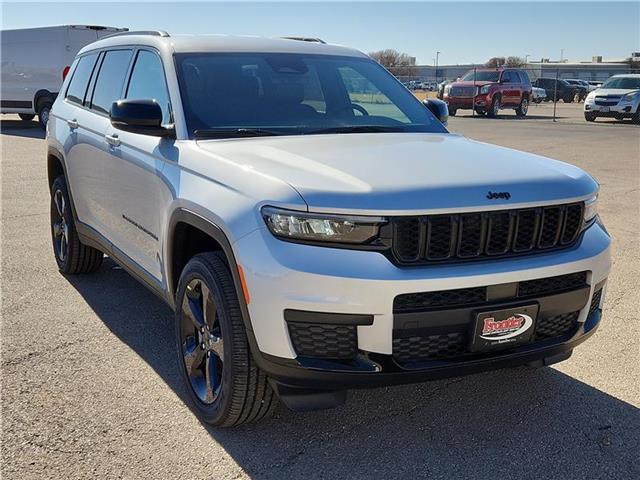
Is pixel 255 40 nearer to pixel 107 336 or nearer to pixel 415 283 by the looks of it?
pixel 107 336

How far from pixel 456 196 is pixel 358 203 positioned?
1.35 ft

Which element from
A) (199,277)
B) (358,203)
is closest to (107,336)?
(199,277)

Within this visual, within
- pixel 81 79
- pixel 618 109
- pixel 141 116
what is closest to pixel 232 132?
pixel 141 116

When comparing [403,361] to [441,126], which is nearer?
[403,361]

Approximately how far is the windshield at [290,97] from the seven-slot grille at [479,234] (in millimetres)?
1346

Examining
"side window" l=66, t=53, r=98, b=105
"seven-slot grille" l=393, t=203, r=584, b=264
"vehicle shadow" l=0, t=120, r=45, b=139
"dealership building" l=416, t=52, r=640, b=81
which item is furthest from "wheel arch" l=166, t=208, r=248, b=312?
"dealership building" l=416, t=52, r=640, b=81

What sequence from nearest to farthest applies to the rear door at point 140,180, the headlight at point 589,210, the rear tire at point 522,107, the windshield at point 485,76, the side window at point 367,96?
the headlight at point 589,210
the rear door at point 140,180
the side window at point 367,96
the windshield at point 485,76
the rear tire at point 522,107

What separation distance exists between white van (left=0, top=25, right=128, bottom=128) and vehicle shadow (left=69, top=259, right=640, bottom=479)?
17734mm

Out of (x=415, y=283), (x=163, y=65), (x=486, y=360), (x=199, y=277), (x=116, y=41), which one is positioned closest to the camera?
(x=415, y=283)

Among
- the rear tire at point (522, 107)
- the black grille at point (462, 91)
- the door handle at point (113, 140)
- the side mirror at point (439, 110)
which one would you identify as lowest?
the rear tire at point (522, 107)

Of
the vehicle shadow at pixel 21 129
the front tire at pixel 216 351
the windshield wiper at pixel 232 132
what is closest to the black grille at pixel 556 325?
the front tire at pixel 216 351

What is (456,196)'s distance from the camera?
286 centimetres

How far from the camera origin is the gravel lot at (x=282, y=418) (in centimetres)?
306

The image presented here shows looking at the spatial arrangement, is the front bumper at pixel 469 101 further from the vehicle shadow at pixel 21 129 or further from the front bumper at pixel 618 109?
the vehicle shadow at pixel 21 129
